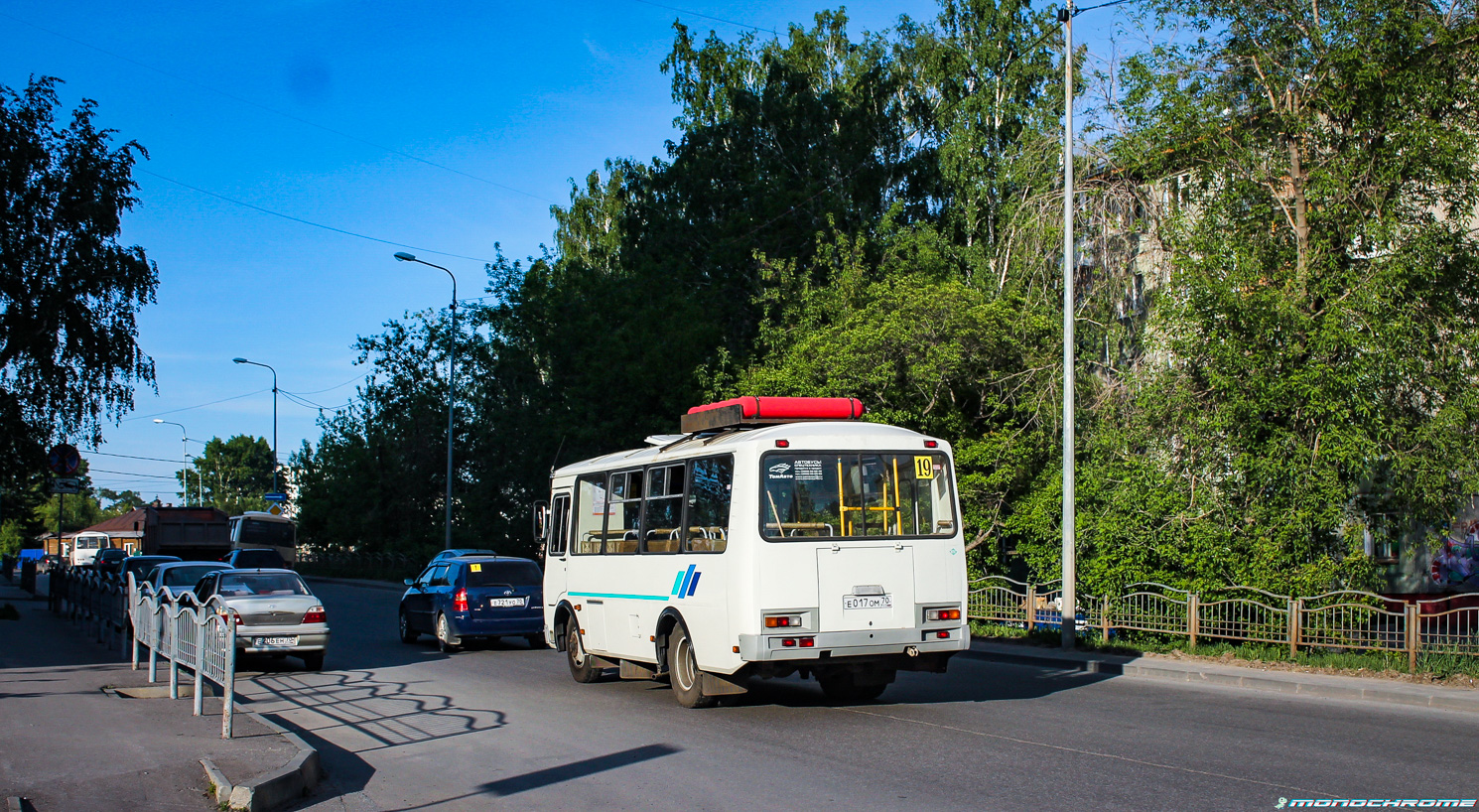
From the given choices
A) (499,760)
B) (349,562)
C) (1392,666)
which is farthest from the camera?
(349,562)

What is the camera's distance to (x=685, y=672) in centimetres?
1191

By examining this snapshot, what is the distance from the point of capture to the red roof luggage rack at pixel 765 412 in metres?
12.3

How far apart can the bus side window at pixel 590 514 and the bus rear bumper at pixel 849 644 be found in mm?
4149

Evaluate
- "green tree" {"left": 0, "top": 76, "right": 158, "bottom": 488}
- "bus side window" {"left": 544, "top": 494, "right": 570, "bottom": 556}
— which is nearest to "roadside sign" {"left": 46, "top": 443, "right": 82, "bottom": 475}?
"green tree" {"left": 0, "top": 76, "right": 158, "bottom": 488}

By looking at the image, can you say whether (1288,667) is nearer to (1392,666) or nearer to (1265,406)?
(1392,666)

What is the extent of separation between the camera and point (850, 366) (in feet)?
79.6

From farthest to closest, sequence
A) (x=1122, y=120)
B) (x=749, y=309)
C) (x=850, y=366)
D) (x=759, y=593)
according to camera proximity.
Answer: (x=749, y=309) → (x=850, y=366) → (x=1122, y=120) → (x=759, y=593)

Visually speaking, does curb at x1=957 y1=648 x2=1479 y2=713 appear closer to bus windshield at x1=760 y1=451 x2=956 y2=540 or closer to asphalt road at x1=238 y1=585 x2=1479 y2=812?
asphalt road at x1=238 y1=585 x2=1479 y2=812

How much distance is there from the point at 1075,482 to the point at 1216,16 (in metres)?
8.16

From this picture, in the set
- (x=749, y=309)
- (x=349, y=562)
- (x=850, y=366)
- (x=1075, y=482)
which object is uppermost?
(x=749, y=309)

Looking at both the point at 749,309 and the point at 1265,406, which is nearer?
the point at 1265,406

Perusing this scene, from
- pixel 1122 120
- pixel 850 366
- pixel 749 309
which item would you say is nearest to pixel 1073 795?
pixel 1122 120

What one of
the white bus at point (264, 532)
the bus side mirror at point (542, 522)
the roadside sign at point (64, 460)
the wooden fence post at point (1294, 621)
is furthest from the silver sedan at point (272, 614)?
the white bus at point (264, 532)

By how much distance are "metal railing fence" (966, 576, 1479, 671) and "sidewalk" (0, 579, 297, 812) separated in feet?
32.0
